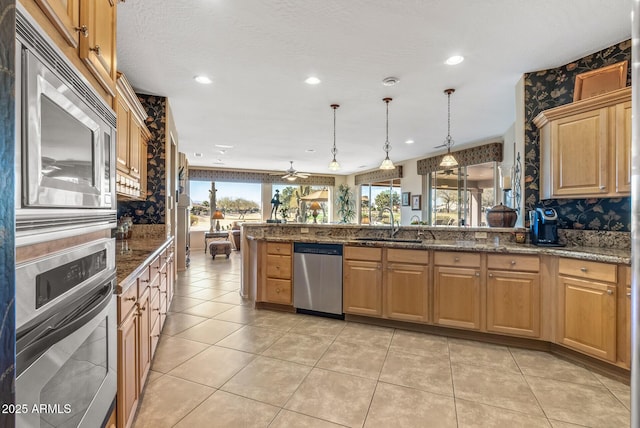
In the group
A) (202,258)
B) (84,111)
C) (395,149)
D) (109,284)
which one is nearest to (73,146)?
(84,111)

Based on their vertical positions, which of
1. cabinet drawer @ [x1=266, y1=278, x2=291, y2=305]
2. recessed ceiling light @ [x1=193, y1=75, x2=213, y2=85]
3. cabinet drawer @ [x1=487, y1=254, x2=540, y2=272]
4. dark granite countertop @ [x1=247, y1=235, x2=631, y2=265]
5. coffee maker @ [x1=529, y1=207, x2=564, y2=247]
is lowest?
cabinet drawer @ [x1=266, y1=278, x2=291, y2=305]

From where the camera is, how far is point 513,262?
8.89ft

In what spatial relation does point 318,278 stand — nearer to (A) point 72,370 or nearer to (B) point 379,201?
(A) point 72,370

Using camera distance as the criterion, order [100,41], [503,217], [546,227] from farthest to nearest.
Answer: [503,217] → [546,227] → [100,41]

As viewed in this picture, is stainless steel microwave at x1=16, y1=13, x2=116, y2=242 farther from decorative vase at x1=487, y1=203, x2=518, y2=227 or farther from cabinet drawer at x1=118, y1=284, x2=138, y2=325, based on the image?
decorative vase at x1=487, y1=203, x2=518, y2=227

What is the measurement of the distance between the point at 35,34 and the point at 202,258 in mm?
7461

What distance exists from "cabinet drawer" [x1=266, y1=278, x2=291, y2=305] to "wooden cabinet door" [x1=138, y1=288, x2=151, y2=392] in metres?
1.73

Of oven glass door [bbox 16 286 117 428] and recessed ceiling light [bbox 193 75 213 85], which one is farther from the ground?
recessed ceiling light [bbox 193 75 213 85]

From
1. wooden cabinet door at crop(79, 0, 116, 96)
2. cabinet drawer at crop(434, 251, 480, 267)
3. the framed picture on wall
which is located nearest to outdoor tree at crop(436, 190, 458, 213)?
the framed picture on wall

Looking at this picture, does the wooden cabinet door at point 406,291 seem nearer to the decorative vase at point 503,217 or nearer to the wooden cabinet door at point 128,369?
the decorative vase at point 503,217

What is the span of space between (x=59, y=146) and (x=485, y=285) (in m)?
3.09

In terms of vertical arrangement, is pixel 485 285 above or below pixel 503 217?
below

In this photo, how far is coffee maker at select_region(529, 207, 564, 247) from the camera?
2.84 metres

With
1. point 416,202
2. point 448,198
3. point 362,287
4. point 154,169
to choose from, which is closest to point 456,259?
point 362,287
